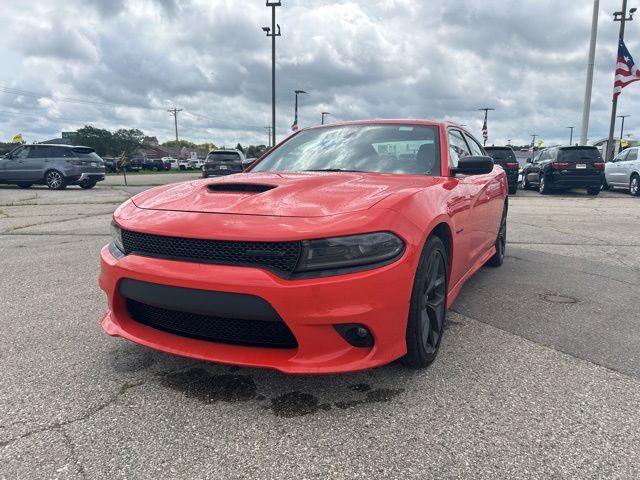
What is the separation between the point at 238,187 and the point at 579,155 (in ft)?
52.2

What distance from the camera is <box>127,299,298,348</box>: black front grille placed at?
2.19 metres

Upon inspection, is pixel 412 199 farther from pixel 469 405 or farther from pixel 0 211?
pixel 0 211

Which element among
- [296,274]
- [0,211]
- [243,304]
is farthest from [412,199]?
[0,211]

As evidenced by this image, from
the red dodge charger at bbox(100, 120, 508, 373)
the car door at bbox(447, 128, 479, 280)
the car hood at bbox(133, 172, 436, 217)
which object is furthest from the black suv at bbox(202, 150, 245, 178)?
the red dodge charger at bbox(100, 120, 508, 373)

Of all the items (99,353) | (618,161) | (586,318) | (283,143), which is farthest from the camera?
(618,161)

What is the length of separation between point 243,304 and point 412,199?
3.32 feet

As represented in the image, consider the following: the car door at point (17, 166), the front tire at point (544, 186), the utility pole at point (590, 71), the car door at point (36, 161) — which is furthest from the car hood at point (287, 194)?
the utility pole at point (590, 71)

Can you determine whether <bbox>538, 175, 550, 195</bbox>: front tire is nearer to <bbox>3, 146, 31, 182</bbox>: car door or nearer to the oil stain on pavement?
the oil stain on pavement

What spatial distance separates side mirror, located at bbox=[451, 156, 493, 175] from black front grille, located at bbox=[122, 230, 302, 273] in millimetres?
1574

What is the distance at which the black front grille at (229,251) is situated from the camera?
2109 millimetres

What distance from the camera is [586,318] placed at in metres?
3.54

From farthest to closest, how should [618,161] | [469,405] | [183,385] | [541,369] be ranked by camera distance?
[618,161]
[541,369]
[183,385]
[469,405]

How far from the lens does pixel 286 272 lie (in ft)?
6.91

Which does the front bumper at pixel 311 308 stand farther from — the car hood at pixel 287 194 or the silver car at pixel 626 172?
the silver car at pixel 626 172
